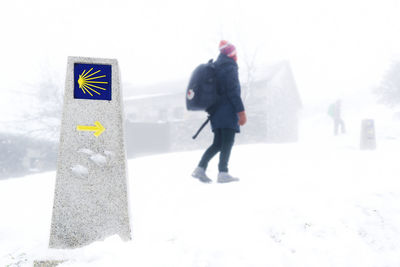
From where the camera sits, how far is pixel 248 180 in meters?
3.72

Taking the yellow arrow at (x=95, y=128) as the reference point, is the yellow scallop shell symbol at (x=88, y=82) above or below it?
above

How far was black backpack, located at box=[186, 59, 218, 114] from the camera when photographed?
3195mm

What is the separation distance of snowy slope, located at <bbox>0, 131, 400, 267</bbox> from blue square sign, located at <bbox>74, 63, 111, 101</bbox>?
3.52 ft

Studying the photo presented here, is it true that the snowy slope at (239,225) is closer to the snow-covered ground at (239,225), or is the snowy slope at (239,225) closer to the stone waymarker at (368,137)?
the snow-covered ground at (239,225)

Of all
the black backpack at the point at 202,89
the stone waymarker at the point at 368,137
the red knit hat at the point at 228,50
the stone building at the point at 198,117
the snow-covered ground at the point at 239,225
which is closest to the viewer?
the snow-covered ground at the point at 239,225

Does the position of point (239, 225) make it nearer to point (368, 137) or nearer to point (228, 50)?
point (228, 50)

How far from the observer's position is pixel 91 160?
2107 mm

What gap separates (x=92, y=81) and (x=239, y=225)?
1639 millimetres

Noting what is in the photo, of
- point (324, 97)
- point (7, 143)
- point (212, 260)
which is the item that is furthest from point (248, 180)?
point (324, 97)

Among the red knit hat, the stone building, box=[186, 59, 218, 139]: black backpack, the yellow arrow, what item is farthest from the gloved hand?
the stone building

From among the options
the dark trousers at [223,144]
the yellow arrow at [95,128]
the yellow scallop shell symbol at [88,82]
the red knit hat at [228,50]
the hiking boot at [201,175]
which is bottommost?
the hiking boot at [201,175]

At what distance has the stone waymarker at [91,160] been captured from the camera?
205 centimetres

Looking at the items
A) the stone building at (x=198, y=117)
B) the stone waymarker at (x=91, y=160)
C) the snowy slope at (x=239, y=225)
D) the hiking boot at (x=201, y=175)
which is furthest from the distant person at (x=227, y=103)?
the stone building at (x=198, y=117)

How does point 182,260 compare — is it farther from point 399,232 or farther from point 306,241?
point 399,232
